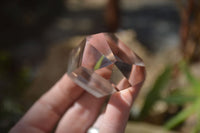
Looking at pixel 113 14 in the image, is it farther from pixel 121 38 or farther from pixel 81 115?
pixel 81 115

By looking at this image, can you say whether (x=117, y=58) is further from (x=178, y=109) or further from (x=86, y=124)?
(x=178, y=109)

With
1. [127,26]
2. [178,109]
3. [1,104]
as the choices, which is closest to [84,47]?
[1,104]

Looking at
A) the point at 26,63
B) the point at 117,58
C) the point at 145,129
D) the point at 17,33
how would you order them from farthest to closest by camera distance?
the point at 17,33 → the point at 26,63 → the point at 145,129 → the point at 117,58

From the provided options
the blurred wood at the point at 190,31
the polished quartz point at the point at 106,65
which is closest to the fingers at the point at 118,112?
the polished quartz point at the point at 106,65

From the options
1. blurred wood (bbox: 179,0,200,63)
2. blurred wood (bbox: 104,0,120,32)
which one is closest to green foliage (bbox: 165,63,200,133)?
blurred wood (bbox: 179,0,200,63)

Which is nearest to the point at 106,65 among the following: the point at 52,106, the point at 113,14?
the point at 52,106

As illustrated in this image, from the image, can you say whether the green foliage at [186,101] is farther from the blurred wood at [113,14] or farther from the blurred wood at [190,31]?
the blurred wood at [113,14]

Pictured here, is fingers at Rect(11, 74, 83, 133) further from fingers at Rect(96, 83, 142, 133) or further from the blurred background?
the blurred background
